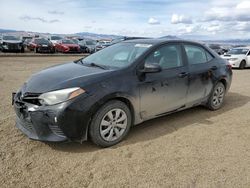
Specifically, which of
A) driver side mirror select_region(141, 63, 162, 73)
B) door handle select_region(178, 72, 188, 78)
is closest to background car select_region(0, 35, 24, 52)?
door handle select_region(178, 72, 188, 78)

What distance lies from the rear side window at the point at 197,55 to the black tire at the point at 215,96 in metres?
0.65

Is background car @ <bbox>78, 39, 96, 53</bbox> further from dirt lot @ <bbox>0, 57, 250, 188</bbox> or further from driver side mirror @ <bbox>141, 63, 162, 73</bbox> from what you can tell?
driver side mirror @ <bbox>141, 63, 162, 73</bbox>

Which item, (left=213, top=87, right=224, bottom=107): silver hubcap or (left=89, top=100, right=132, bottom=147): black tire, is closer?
(left=89, top=100, right=132, bottom=147): black tire

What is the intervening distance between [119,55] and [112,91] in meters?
1.07

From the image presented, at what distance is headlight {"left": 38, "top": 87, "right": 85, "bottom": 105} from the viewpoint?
365 cm

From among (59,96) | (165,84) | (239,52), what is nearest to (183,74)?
(165,84)

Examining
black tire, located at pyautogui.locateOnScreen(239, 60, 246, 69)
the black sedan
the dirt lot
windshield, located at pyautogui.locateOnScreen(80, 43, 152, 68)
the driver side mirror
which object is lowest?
the dirt lot

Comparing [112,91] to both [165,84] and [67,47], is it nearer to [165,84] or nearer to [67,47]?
[165,84]

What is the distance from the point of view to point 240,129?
195 inches

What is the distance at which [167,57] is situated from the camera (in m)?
4.89

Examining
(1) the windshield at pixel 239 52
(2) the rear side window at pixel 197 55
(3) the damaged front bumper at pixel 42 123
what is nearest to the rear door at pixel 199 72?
(2) the rear side window at pixel 197 55

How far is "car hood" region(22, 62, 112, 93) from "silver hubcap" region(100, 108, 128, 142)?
1.85ft

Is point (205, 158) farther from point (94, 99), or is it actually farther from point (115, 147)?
point (94, 99)

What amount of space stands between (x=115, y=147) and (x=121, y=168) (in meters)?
0.63
